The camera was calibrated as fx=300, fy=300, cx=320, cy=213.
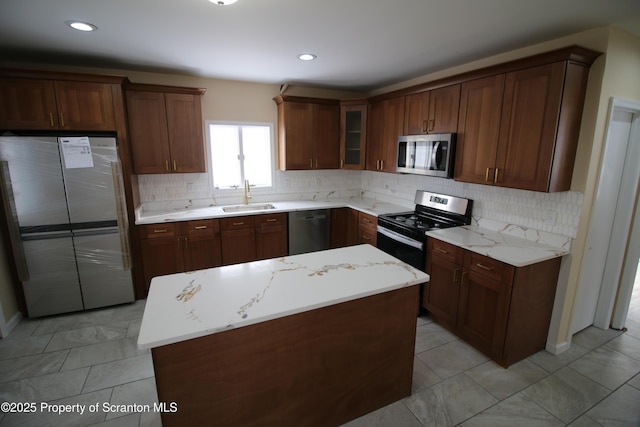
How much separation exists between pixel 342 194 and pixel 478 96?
99.1 inches

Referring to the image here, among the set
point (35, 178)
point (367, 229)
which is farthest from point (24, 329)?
point (367, 229)

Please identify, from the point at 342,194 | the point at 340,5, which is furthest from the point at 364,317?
the point at 342,194

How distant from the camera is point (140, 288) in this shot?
3348 mm

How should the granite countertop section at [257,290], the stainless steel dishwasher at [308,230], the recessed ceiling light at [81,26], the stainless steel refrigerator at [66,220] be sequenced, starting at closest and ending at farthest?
the granite countertop section at [257,290], the recessed ceiling light at [81,26], the stainless steel refrigerator at [66,220], the stainless steel dishwasher at [308,230]

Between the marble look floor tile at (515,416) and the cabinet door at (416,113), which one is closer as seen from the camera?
the marble look floor tile at (515,416)

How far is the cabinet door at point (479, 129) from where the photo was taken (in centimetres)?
250

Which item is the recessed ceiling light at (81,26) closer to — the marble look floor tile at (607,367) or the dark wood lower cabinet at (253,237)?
the dark wood lower cabinet at (253,237)

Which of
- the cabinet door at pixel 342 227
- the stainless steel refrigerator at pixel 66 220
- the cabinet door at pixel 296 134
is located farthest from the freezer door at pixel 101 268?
the cabinet door at pixel 342 227

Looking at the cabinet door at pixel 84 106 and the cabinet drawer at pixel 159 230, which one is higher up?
the cabinet door at pixel 84 106

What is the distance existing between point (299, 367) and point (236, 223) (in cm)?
232

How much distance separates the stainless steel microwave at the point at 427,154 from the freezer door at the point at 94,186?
3.01 metres

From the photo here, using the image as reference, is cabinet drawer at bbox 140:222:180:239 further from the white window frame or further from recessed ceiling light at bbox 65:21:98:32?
recessed ceiling light at bbox 65:21:98:32

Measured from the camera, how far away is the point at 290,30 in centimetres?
222

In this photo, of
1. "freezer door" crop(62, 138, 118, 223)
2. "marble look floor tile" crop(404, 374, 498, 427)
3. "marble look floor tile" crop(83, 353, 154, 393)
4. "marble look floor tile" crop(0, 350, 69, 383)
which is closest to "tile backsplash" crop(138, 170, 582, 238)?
"freezer door" crop(62, 138, 118, 223)
